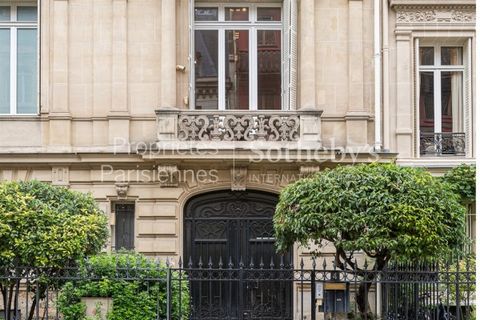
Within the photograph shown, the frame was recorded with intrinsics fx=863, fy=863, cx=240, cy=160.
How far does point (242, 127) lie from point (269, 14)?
3.08 m

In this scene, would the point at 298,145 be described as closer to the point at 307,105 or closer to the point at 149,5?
the point at 307,105

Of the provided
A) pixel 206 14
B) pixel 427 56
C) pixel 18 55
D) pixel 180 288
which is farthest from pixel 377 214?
pixel 18 55

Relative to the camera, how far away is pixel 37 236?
45.0 feet

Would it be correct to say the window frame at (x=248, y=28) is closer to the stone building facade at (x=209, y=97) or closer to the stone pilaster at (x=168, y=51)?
the stone building facade at (x=209, y=97)

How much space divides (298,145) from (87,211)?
561 cm

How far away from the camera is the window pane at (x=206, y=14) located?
20.2 m

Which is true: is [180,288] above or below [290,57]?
below

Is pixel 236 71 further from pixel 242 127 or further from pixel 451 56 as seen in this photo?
pixel 451 56

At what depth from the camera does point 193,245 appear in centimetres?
1961

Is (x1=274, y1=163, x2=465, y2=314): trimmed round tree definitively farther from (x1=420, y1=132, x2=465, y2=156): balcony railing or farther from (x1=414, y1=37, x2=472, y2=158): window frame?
(x1=414, y1=37, x2=472, y2=158): window frame

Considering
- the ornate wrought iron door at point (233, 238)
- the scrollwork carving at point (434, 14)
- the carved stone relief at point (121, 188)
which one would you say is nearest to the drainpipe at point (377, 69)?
the scrollwork carving at point (434, 14)

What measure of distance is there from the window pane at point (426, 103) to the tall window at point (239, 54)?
11.0ft

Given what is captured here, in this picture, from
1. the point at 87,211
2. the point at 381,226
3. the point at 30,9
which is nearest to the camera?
the point at 381,226

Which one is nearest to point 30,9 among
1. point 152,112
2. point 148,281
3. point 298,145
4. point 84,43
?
point 84,43
